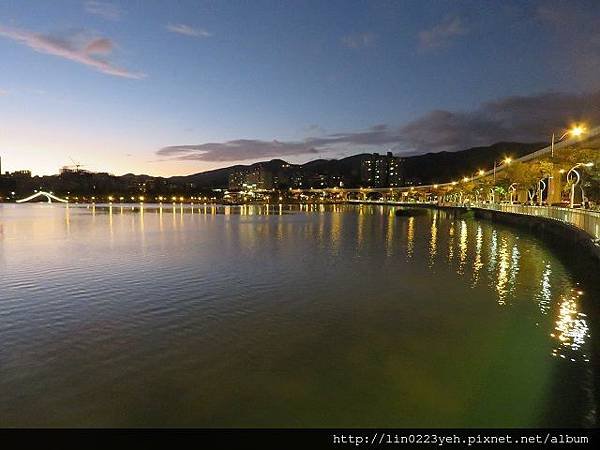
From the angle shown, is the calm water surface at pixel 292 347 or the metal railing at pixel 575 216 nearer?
the calm water surface at pixel 292 347

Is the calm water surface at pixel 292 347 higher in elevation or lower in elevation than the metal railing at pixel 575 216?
lower

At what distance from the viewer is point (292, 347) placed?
1038 centimetres

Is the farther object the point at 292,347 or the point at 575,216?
the point at 575,216

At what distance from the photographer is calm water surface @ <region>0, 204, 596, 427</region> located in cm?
745

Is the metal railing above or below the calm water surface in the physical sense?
above

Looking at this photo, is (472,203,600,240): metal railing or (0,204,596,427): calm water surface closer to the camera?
(0,204,596,427): calm water surface

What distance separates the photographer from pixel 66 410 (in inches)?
290

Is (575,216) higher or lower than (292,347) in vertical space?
higher

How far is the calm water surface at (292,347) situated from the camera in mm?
7445
